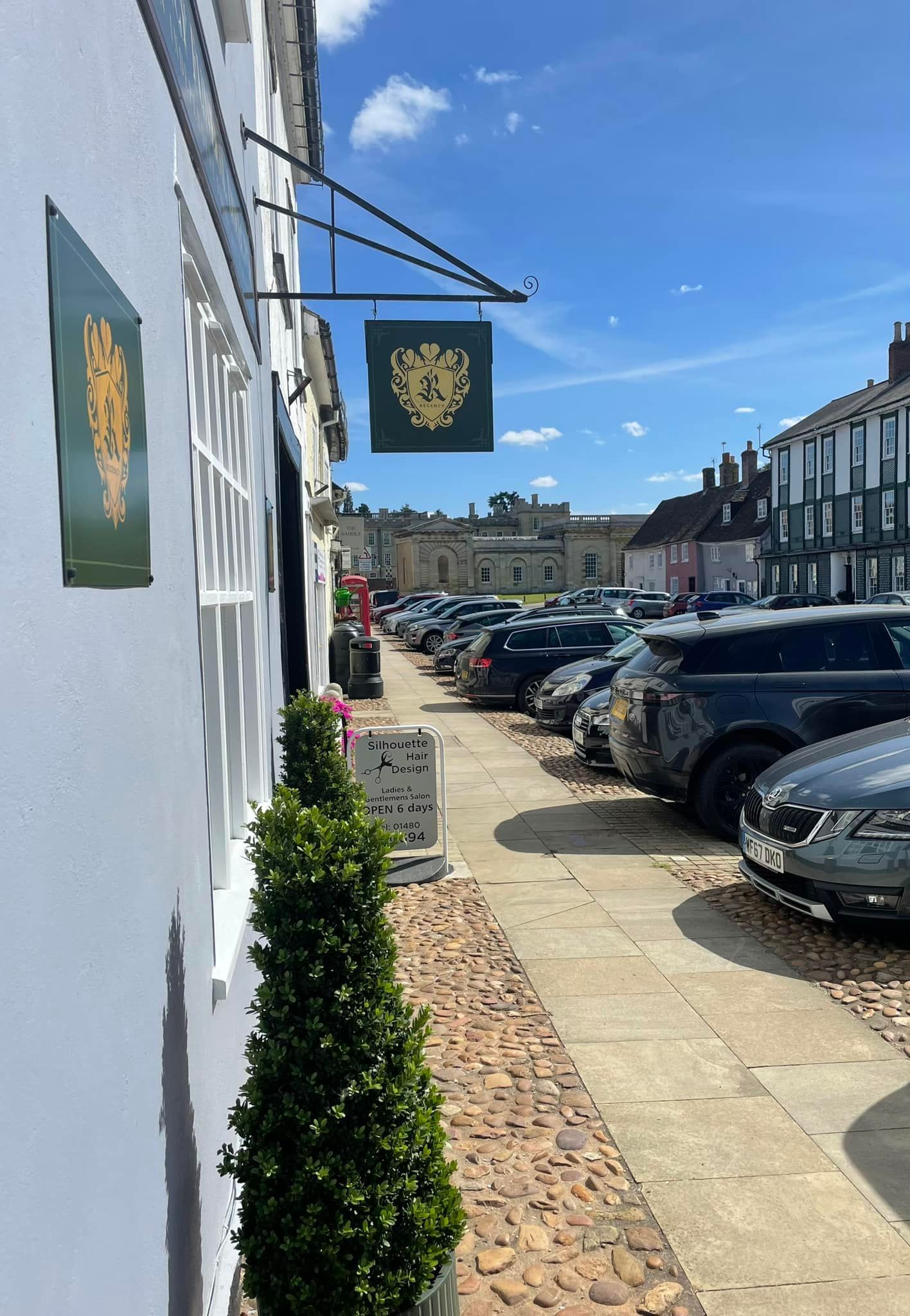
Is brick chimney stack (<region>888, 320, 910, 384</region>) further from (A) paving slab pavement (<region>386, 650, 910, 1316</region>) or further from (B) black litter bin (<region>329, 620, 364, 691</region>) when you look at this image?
(A) paving slab pavement (<region>386, 650, 910, 1316</region>)

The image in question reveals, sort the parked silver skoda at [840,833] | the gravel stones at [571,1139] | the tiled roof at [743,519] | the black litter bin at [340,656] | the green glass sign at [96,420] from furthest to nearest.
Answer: the tiled roof at [743,519]
the black litter bin at [340,656]
the parked silver skoda at [840,833]
the gravel stones at [571,1139]
the green glass sign at [96,420]

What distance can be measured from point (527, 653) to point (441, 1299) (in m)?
16.2

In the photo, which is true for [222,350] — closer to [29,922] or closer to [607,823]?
[29,922]

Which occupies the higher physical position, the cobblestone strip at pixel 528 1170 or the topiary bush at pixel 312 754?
the topiary bush at pixel 312 754

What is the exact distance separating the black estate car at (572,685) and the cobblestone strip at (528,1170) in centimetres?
910

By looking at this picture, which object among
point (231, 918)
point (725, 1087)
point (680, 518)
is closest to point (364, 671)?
point (725, 1087)

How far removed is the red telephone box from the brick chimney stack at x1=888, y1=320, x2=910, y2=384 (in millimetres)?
32109

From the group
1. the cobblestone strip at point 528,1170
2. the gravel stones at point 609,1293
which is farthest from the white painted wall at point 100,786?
the gravel stones at point 609,1293

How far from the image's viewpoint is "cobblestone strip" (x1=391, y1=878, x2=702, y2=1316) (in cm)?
322

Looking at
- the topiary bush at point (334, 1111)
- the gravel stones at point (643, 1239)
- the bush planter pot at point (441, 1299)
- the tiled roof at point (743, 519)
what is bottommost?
the gravel stones at point (643, 1239)

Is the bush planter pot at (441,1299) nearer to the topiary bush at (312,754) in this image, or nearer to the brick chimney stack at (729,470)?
the topiary bush at (312,754)

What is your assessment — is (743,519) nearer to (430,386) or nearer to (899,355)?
(899,355)

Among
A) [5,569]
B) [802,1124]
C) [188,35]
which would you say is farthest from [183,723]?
[802,1124]

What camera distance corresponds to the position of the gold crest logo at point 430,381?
21.6 ft
